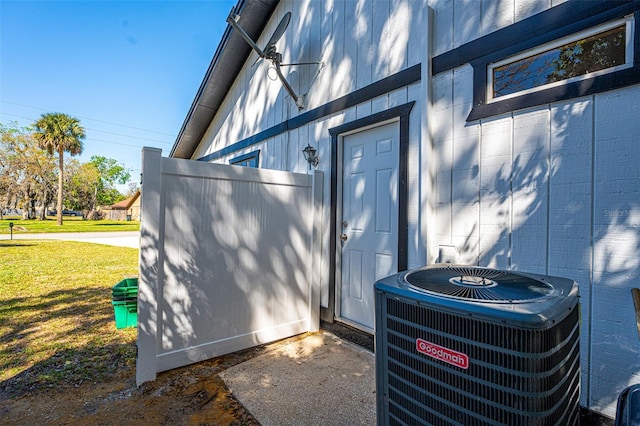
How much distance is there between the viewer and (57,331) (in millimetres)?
3381

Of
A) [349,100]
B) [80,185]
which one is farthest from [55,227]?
[349,100]

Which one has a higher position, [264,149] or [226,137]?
[226,137]

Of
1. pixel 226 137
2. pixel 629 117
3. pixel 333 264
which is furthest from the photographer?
pixel 226 137

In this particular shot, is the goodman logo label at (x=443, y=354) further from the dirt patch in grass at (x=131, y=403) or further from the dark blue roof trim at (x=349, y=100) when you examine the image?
the dark blue roof trim at (x=349, y=100)

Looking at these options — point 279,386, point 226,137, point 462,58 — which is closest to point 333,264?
point 279,386

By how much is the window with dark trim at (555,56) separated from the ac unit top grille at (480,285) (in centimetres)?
134

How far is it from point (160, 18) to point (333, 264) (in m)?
11.5

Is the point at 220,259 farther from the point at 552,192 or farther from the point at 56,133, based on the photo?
the point at 56,133

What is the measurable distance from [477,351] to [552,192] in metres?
1.58

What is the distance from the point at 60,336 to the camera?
3.25 metres

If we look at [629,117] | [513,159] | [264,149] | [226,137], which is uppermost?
[226,137]

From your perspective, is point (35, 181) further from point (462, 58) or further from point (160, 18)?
point (462, 58)

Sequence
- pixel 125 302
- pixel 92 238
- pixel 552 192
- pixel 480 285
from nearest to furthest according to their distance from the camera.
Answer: pixel 480 285 → pixel 552 192 → pixel 125 302 → pixel 92 238

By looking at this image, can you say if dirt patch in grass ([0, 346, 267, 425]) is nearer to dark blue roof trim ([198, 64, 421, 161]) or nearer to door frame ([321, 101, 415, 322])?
door frame ([321, 101, 415, 322])
